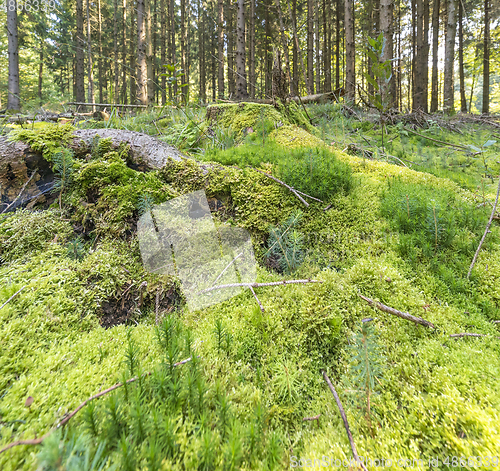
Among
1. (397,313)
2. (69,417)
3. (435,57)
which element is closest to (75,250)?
(69,417)

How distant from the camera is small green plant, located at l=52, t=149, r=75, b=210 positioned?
2510 millimetres

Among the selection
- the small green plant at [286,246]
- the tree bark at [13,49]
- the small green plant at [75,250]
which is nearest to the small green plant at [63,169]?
the small green plant at [75,250]

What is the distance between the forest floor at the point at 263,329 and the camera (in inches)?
37.9

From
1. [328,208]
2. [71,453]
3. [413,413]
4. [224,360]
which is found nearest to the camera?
[71,453]

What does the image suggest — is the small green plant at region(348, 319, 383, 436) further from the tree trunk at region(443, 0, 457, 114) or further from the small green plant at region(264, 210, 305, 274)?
the tree trunk at region(443, 0, 457, 114)

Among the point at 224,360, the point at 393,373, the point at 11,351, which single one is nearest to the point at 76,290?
the point at 11,351

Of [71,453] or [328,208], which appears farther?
[328,208]

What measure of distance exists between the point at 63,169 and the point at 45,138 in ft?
1.96

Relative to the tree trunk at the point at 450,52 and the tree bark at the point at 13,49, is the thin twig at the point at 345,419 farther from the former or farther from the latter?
the tree bark at the point at 13,49

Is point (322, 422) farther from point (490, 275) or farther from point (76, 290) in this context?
point (76, 290)

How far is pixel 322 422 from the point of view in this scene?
1.19 m

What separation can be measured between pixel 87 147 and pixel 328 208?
277 centimetres

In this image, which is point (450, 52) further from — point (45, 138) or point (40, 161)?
point (40, 161)

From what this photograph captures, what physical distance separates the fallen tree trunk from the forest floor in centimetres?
19
